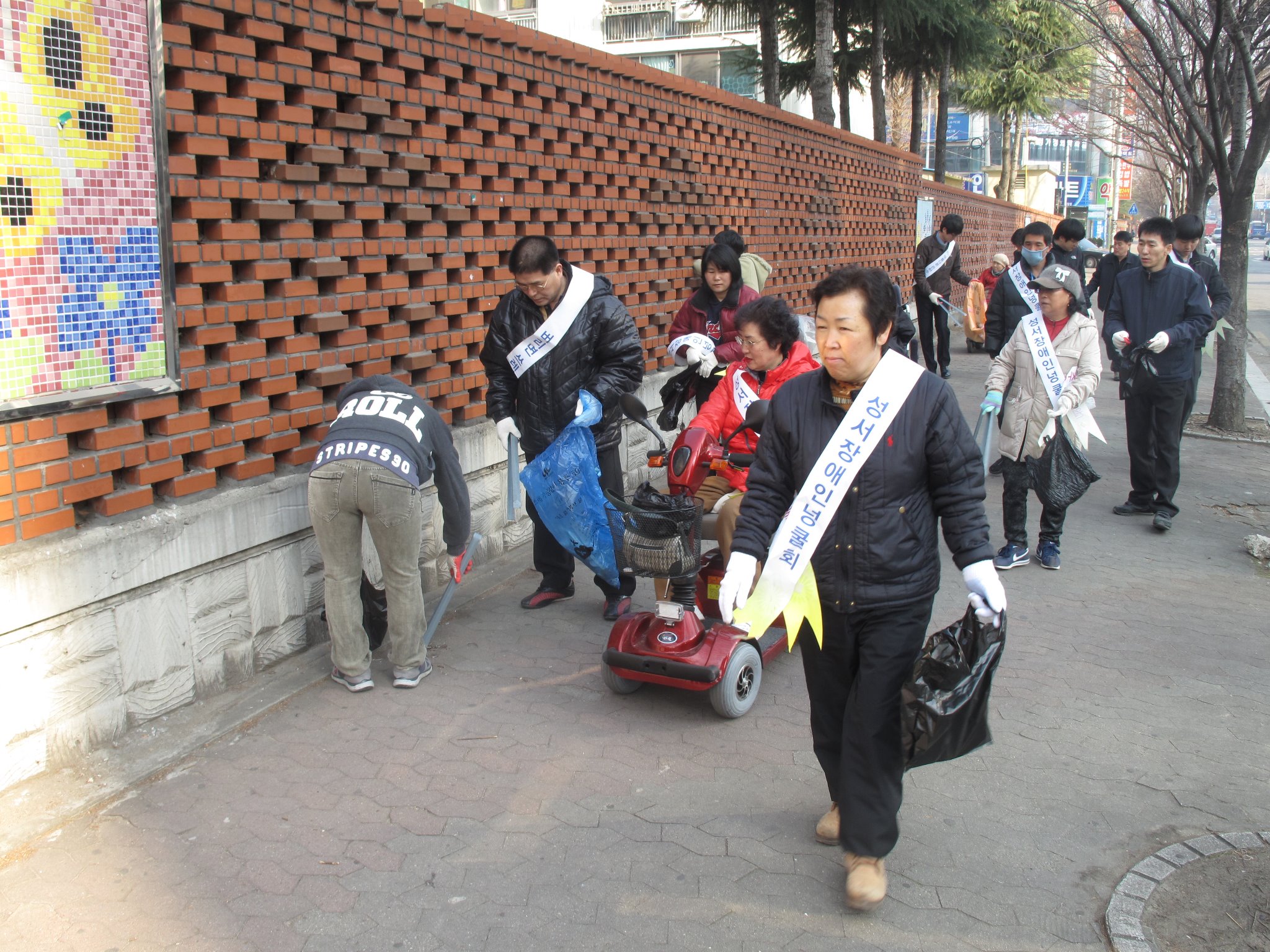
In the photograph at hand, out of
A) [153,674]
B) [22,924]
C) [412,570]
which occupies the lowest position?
[22,924]

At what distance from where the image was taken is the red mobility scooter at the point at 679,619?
4410mm

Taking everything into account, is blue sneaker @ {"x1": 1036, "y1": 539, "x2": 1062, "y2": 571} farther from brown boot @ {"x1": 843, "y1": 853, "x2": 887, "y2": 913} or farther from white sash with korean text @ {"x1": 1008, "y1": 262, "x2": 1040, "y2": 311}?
brown boot @ {"x1": 843, "y1": 853, "x2": 887, "y2": 913}

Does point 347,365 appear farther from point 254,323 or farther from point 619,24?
point 619,24

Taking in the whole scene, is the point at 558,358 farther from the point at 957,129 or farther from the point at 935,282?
the point at 957,129

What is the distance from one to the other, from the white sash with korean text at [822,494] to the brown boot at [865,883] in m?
0.71

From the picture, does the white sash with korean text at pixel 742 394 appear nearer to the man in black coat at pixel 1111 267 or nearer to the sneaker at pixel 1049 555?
the sneaker at pixel 1049 555

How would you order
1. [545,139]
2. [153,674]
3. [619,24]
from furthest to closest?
[619,24]
[545,139]
[153,674]

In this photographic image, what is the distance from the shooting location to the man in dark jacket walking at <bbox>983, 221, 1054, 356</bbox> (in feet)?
26.8

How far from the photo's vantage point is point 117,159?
4.09m

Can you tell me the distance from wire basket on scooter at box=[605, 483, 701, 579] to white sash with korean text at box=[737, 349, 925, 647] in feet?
3.68

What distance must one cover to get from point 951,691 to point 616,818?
52.6 inches

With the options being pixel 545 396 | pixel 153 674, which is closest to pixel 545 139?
pixel 545 396

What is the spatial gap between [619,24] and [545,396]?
34.0m

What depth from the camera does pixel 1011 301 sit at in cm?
847
